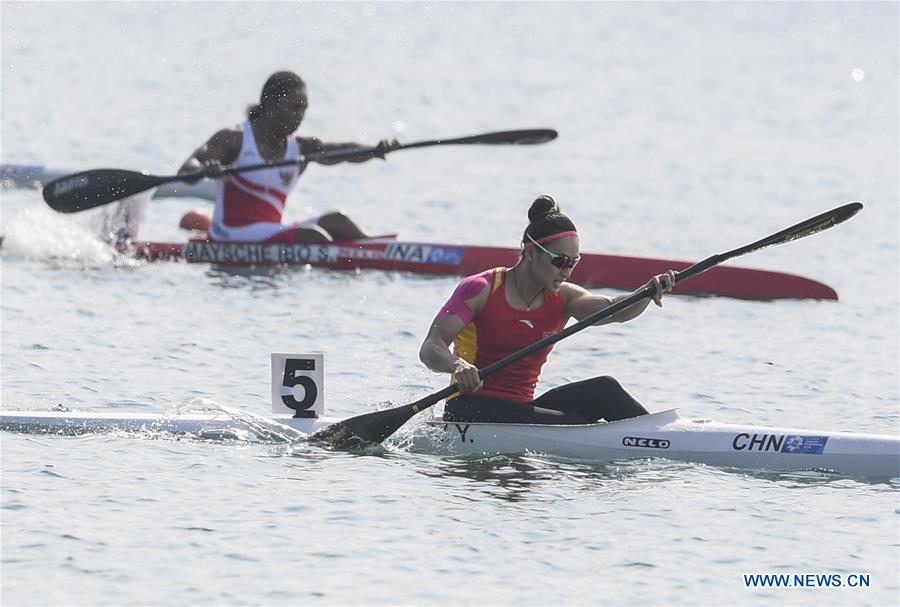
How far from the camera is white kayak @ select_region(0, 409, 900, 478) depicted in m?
8.52

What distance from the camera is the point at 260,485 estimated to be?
8.14 meters

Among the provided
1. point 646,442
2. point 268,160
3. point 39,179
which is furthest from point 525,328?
point 39,179

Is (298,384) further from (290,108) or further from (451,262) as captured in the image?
(451,262)

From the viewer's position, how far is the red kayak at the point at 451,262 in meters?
14.7

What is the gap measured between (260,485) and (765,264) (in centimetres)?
1035

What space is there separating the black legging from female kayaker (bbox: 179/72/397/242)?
5812 mm

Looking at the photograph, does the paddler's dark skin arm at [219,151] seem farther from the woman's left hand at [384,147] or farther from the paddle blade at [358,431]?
the paddle blade at [358,431]

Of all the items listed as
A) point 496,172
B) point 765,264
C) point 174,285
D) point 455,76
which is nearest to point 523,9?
A: point 455,76

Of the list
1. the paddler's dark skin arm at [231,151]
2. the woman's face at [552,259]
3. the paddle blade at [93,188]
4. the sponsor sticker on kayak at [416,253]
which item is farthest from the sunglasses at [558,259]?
the sponsor sticker on kayak at [416,253]

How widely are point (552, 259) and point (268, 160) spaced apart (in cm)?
704

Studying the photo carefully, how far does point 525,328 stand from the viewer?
8609 mm

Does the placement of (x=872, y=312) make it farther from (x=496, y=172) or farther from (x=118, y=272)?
(x=496, y=172)

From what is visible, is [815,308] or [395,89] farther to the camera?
[395,89]

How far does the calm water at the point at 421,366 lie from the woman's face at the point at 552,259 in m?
1.03
